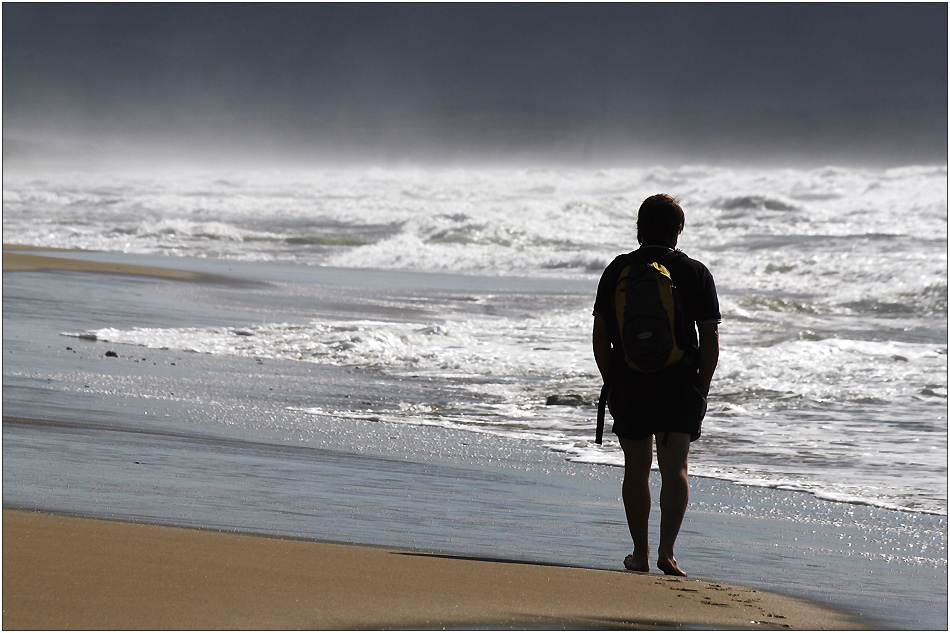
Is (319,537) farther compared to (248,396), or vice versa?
(248,396)

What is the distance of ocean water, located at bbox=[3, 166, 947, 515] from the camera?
21.8ft

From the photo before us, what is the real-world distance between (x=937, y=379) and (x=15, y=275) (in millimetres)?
14146

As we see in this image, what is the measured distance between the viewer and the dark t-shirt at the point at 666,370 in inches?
140

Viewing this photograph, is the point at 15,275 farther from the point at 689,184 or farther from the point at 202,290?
the point at 689,184

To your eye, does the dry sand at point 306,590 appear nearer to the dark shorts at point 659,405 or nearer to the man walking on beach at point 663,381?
the man walking on beach at point 663,381

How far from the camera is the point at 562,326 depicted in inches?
557

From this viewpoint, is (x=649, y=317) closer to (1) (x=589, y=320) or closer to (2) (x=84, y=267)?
(1) (x=589, y=320)

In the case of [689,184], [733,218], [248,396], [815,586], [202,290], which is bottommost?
[815,586]

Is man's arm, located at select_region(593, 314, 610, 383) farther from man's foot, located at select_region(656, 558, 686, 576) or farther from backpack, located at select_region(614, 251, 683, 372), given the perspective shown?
man's foot, located at select_region(656, 558, 686, 576)

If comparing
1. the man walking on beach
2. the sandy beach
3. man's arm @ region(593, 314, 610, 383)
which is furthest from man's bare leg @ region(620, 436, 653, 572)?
man's arm @ region(593, 314, 610, 383)

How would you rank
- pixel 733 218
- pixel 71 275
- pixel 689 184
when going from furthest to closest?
pixel 689 184, pixel 733 218, pixel 71 275

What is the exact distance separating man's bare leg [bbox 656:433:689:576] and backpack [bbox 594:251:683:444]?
0.32 m

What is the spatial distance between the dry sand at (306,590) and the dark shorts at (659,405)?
53 cm

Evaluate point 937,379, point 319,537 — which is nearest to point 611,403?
point 319,537
